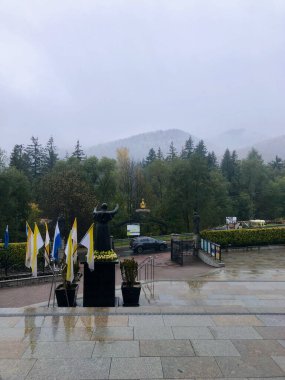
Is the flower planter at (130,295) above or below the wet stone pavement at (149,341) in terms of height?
above

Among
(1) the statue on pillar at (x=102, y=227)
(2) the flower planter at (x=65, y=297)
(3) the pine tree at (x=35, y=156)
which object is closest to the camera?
(2) the flower planter at (x=65, y=297)

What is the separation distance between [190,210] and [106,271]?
1147 inches

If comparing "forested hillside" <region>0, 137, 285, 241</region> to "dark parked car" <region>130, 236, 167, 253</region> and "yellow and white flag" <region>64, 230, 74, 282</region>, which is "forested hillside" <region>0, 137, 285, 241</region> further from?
"yellow and white flag" <region>64, 230, 74, 282</region>

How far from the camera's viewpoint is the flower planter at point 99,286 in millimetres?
10492

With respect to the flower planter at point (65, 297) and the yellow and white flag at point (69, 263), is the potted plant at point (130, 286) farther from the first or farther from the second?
the yellow and white flag at point (69, 263)

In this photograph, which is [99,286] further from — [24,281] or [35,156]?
[35,156]

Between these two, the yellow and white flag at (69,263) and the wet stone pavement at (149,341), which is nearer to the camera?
the wet stone pavement at (149,341)

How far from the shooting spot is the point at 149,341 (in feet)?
23.3

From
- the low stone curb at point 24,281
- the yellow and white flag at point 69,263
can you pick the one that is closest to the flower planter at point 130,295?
the yellow and white flag at point 69,263

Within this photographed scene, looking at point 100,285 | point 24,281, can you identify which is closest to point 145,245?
point 24,281

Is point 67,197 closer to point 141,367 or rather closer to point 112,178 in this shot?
point 112,178

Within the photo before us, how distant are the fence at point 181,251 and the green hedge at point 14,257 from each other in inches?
333

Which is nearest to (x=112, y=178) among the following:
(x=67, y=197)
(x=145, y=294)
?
(x=67, y=197)

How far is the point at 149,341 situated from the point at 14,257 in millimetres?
14031
